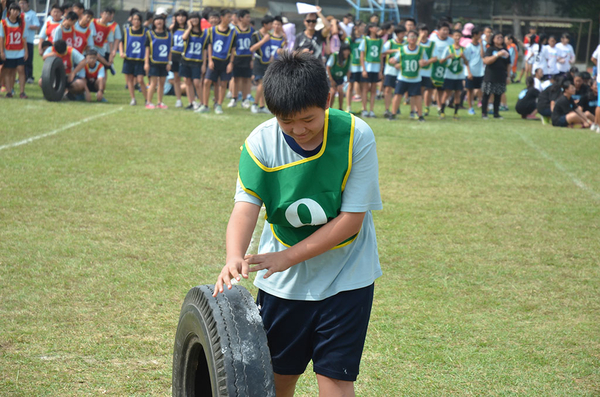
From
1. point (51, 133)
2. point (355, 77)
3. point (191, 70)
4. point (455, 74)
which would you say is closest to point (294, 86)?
point (51, 133)

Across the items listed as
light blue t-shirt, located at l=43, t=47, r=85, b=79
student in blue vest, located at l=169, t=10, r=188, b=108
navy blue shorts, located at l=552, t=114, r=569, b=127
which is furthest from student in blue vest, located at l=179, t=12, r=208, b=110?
navy blue shorts, located at l=552, t=114, r=569, b=127

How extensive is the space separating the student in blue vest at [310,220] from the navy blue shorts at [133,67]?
476 inches

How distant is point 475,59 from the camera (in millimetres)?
15117

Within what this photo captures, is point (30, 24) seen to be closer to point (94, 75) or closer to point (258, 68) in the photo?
point (94, 75)

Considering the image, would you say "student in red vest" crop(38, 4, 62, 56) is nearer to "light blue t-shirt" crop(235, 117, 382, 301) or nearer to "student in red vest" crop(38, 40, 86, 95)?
"student in red vest" crop(38, 40, 86, 95)

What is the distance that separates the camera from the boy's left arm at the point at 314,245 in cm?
209

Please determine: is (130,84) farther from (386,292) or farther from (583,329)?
(583,329)

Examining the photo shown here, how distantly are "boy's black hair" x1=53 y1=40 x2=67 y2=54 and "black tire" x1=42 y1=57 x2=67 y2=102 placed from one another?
0.48m

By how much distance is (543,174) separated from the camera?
8422 mm

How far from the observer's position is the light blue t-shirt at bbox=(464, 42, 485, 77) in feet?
49.4

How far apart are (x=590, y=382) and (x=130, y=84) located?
39.6 ft

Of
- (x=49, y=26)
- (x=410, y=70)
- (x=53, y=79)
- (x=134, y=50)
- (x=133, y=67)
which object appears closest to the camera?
(x=53, y=79)

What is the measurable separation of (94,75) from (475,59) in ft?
29.2

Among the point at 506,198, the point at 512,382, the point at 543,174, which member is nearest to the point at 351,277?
the point at 512,382
